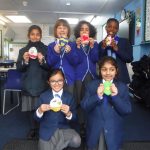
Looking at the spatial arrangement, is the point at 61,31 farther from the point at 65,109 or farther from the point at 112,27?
the point at 65,109

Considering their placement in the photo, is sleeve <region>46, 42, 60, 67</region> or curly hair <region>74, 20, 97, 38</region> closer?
sleeve <region>46, 42, 60, 67</region>

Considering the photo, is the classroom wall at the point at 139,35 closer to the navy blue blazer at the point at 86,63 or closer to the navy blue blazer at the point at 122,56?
the navy blue blazer at the point at 122,56

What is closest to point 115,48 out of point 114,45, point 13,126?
point 114,45

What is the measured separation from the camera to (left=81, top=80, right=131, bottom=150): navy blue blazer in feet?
6.35

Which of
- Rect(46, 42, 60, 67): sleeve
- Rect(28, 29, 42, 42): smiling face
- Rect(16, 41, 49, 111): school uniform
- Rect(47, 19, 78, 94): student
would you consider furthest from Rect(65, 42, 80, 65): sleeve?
Rect(28, 29, 42, 42): smiling face

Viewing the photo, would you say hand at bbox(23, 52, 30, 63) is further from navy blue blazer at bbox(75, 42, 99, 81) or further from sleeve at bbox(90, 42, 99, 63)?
sleeve at bbox(90, 42, 99, 63)

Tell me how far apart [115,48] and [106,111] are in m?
0.76

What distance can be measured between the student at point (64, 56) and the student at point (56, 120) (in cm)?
18

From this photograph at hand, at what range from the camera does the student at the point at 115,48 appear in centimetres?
248

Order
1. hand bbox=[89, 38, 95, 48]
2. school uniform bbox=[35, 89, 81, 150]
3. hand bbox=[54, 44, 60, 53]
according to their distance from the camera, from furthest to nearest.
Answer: hand bbox=[89, 38, 95, 48] < hand bbox=[54, 44, 60, 53] < school uniform bbox=[35, 89, 81, 150]

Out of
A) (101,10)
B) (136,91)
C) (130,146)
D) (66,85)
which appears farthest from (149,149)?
(101,10)

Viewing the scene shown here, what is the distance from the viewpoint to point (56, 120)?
7.04 ft

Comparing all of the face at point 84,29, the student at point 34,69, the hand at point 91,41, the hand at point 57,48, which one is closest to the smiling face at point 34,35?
the student at point 34,69

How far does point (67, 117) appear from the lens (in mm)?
2102
